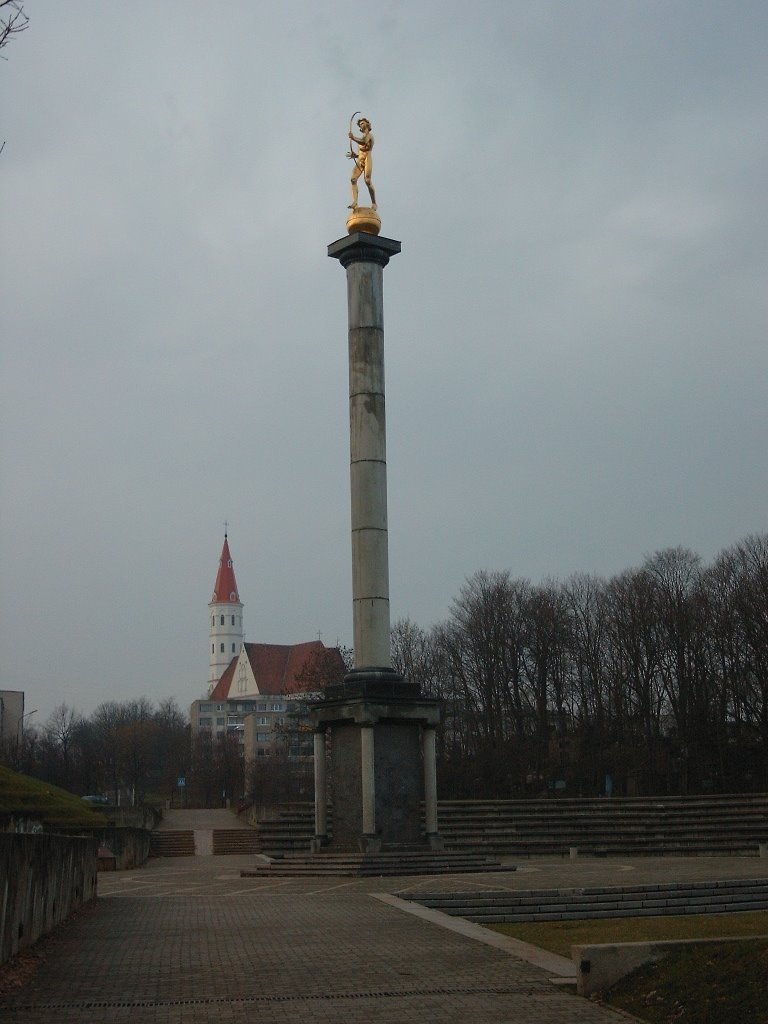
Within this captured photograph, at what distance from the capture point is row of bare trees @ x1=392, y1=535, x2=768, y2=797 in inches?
2341

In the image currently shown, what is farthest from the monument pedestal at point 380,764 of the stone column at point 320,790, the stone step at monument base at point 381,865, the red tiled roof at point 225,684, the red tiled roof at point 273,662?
the red tiled roof at point 225,684

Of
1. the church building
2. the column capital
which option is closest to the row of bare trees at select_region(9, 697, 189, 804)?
the church building

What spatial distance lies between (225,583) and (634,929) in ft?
595

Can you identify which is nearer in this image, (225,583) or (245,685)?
(245,685)

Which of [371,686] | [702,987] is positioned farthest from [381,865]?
[702,987]

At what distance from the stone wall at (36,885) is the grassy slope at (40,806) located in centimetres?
2095

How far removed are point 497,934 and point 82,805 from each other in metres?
41.6

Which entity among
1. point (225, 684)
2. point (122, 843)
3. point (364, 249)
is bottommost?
point (122, 843)

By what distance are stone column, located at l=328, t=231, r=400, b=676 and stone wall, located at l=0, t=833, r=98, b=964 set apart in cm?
1351

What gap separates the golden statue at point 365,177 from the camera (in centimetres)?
3741

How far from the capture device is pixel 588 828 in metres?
42.8

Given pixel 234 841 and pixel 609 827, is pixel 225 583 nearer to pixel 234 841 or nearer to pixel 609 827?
pixel 234 841

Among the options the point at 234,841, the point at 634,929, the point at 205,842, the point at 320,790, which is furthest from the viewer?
the point at 205,842

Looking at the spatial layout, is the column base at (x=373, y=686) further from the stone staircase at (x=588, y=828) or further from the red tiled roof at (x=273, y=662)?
the red tiled roof at (x=273, y=662)
